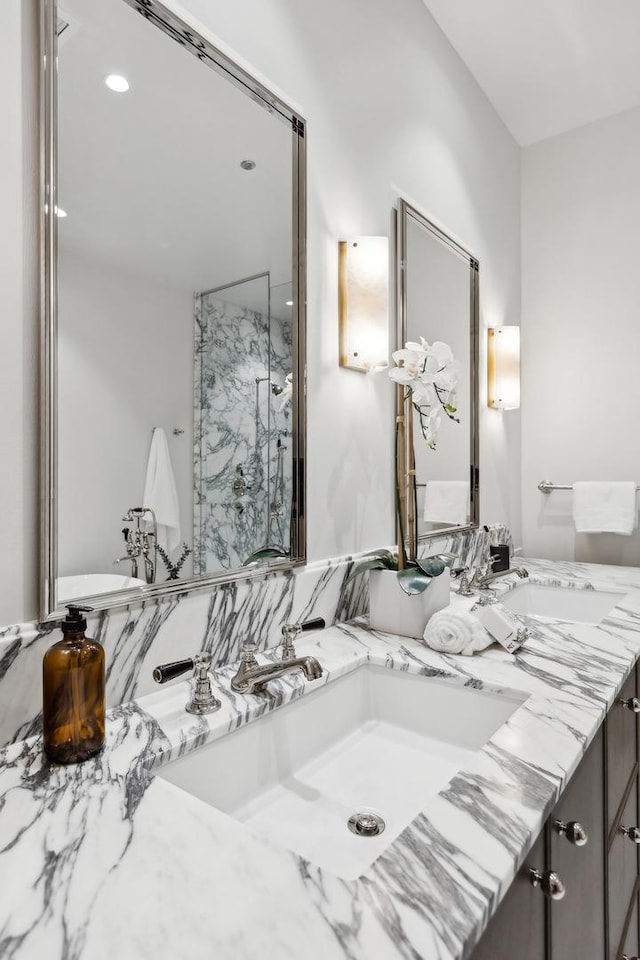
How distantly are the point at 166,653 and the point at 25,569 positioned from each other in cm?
29

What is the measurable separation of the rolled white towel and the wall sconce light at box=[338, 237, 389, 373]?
0.65m

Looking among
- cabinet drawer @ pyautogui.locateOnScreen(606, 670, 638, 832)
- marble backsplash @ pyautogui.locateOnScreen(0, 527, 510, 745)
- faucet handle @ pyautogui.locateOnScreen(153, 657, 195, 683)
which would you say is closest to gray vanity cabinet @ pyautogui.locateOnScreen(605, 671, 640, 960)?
cabinet drawer @ pyautogui.locateOnScreen(606, 670, 638, 832)

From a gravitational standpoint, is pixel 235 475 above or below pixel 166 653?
above

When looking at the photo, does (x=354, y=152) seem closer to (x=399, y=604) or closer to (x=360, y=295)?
(x=360, y=295)

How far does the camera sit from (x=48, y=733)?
2.37 ft

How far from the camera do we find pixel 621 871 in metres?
1.12

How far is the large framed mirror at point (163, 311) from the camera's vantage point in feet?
2.77

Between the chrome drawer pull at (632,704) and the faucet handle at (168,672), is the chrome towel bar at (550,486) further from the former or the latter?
the faucet handle at (168,672)

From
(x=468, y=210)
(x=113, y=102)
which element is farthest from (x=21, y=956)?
(x=468, y=210)

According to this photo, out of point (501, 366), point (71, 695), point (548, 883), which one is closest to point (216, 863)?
point (71, 695)

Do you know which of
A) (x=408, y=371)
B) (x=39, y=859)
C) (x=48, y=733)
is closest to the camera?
(x=39, y=859)

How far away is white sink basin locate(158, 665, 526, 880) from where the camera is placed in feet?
2.73

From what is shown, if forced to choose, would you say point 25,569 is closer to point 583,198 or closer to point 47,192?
point 47,192

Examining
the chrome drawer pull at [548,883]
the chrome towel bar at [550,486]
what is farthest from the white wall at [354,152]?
the chrome towel bar at [550,486]
